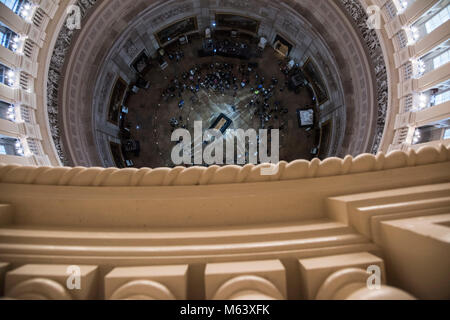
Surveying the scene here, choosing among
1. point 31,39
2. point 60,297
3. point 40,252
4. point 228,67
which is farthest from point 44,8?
point 60,297

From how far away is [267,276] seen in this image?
2072mm

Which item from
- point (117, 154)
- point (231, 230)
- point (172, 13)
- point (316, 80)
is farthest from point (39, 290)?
point (316, 80)

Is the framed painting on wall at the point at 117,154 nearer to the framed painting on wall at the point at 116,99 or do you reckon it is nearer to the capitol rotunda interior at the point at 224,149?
the capitol rotunda interior at the point at 224,149

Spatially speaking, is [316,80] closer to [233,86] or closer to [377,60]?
[377,60]

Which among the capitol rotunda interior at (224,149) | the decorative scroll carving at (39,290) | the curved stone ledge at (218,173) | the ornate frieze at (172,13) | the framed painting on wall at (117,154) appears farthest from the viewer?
the framed painting on wall at (117,154)

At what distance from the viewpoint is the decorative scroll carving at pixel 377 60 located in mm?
8609

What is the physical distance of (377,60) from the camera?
8.84 meters

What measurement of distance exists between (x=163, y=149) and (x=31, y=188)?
10302 millimetres

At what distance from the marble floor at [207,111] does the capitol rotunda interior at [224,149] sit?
0.08 metres

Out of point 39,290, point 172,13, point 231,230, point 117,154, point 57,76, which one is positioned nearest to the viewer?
point 39,290

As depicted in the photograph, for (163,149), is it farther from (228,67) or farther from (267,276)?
(267,276)

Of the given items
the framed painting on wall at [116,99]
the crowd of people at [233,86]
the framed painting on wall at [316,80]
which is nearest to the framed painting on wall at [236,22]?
the crowd of people at [233,86]

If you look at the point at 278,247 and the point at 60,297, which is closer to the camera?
the point at 60,297

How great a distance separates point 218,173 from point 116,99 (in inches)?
462
